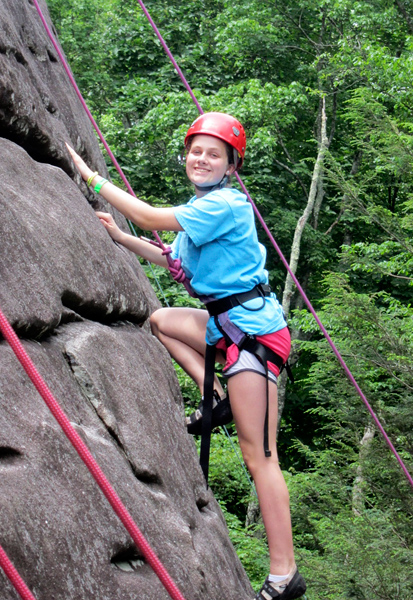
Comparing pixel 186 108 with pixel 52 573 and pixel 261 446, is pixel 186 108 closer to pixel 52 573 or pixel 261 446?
pixel 261 446

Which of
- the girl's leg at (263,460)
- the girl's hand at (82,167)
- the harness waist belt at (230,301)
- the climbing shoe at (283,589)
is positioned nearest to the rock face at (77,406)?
the girl's hand at (82,167)

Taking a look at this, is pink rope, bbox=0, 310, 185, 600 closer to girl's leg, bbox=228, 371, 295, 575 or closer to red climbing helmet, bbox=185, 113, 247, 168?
girl's leg, bbox=228, 371, 295, 575

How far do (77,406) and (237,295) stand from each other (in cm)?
88

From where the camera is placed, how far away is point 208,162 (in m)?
3.35

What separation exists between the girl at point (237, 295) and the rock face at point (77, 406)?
355 mm

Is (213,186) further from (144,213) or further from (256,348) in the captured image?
(256,348)

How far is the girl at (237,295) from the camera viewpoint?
10.5 feet

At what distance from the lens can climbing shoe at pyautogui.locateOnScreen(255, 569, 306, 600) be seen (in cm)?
319

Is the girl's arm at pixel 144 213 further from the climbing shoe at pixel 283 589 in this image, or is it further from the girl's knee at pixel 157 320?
the climbing shoe at pixel 283 589

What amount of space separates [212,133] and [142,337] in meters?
1.23

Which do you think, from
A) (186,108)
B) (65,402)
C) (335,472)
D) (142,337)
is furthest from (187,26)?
(65,402)

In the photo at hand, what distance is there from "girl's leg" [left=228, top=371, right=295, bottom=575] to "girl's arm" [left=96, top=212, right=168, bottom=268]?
2.62ft

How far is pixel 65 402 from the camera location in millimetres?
2824

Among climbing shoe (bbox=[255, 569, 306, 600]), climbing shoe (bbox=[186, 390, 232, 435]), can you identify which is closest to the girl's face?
climbing shoe (bbox=[186, 390, 232, 435])
